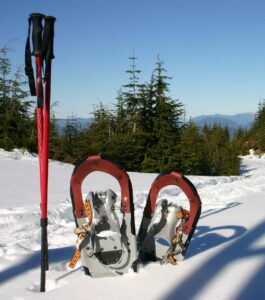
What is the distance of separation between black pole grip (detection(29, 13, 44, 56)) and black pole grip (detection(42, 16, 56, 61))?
43 mm

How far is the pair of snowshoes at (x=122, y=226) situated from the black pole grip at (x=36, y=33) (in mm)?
1147

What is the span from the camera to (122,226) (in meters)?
3.91

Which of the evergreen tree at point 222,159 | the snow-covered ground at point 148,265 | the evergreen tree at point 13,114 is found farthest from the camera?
Answer: the evergreen tree at point 222,159

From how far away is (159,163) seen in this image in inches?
1104

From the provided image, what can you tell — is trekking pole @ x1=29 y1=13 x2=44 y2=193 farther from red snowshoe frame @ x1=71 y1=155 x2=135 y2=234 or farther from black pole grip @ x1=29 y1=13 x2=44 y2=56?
red snowshoe frame @ x1=71 y1=155 x2=135 y2=234

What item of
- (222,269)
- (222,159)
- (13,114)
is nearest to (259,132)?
(222,159)

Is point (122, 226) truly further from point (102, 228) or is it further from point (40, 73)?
point (40, 73)

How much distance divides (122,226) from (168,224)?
52 centimetres

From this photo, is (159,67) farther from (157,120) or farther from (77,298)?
(77,298)

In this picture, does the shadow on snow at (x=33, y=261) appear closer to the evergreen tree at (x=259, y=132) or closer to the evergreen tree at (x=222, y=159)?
the evergreen tree at (x=222, y=159)

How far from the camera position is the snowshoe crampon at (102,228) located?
12.2 feet

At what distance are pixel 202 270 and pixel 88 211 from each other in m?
1.37

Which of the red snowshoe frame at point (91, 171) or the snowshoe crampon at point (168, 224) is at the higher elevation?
the red snowshoe frame at point (91, 171)

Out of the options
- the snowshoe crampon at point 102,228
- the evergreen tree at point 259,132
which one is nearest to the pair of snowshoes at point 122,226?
the snowshoe crampon at point 102,228
